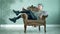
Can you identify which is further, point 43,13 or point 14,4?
point 14,4

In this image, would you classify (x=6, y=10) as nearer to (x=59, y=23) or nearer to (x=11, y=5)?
(x=11, y=5)

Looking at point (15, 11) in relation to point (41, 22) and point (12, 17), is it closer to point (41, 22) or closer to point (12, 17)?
point (12, 17)

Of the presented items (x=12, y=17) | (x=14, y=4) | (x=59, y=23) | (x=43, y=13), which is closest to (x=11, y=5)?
(x=14, y=4)

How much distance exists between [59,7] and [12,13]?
2193mm

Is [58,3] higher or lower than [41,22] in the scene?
higher

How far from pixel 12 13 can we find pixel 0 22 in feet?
2.29

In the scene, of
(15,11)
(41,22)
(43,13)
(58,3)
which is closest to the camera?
(41,22)

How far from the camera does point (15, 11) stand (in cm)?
640

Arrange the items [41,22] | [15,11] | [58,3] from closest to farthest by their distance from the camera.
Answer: [41,22], [15,11], [58,3]

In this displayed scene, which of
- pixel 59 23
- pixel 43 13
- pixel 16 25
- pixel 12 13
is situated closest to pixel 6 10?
pixel 12 13

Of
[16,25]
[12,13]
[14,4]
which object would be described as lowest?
[16,25]

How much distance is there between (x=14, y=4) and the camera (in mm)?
6684

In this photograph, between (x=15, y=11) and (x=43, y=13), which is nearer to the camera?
(x=43, y=13)

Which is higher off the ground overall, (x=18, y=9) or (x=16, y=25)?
(x=18, y=9)
